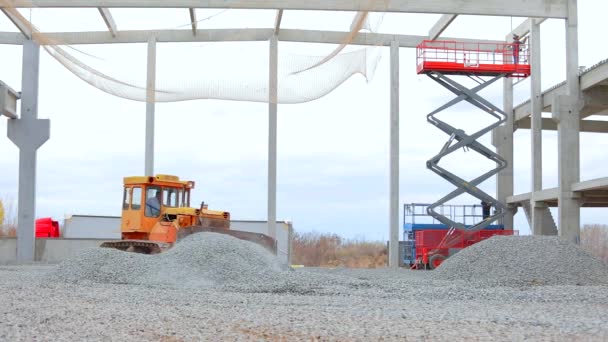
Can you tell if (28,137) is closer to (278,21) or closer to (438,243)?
(278,21)

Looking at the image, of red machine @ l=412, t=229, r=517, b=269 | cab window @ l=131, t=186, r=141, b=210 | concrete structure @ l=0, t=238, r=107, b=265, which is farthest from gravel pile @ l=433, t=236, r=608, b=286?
concrete structure @ l=0, t=238, r=107, b=265

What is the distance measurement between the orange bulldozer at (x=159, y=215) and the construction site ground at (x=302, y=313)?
13.2 feet

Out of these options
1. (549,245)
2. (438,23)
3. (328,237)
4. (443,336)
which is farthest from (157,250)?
(328,237)

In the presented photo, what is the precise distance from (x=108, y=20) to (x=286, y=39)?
625 cm

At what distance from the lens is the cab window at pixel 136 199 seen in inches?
754

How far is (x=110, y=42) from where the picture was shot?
26.9 meters

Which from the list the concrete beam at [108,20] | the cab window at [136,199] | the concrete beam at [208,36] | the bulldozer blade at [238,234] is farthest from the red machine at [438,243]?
the concrete beam at [108,20]

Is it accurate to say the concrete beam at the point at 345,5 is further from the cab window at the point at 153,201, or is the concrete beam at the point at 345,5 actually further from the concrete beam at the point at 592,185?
the cab window at the point at 153,201

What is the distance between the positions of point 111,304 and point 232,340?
3729 mm

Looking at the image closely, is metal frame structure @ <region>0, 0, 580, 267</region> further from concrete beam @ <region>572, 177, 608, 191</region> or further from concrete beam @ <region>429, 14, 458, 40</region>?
concrete beam @ <region>572, 177, 608, 191</region>

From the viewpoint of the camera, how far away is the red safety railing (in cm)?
2586

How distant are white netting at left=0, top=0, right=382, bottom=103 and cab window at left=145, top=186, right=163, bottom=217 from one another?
3.39m

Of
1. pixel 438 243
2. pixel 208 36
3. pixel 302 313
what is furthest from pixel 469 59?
pixel 302 313

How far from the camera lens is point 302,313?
10.2 metres
